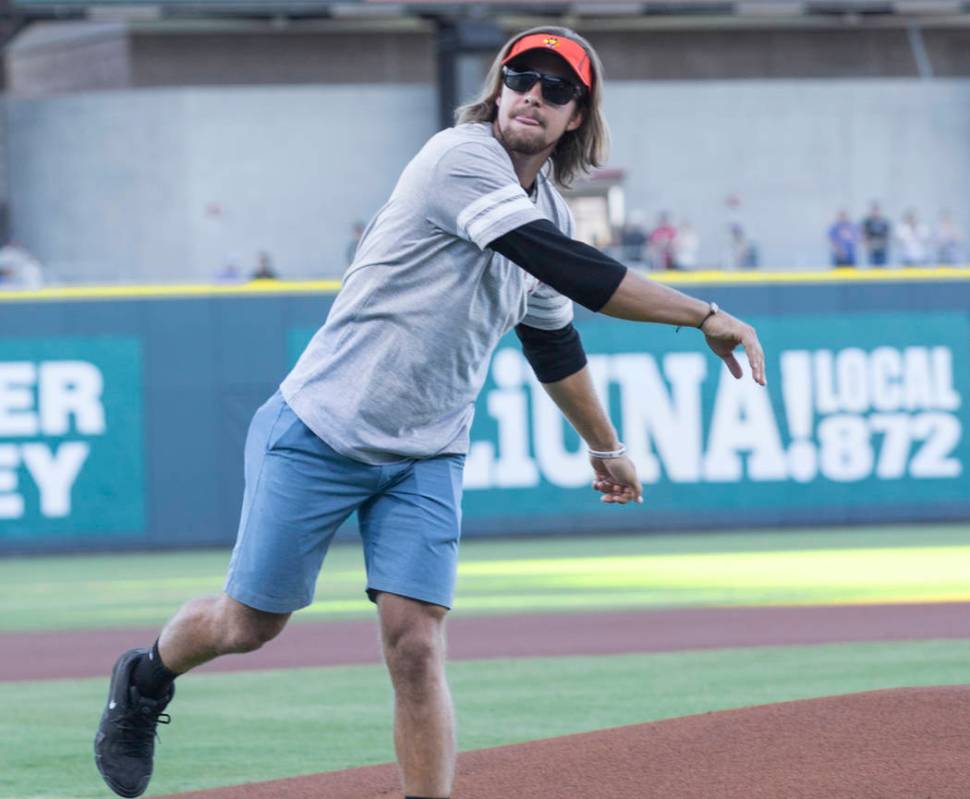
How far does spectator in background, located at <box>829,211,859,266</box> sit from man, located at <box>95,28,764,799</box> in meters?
18.8

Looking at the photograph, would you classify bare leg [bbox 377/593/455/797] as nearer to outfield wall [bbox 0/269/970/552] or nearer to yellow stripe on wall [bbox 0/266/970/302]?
yellow stripe on wall [bbox 0/266/970/302]

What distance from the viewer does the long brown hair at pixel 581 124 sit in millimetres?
4355

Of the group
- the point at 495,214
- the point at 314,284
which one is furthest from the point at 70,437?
the point at 495,214

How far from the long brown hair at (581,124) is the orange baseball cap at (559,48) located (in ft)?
0.06

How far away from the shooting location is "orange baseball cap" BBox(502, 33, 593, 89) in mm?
4242

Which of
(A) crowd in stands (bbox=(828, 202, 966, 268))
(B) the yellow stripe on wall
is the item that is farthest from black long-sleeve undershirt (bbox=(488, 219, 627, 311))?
(A) crowd in stands (bbox=(828, 202, 966, 268))

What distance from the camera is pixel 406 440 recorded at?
173 inches

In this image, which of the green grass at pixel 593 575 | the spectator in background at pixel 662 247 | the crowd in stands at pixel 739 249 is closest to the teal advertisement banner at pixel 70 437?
the green grass at pixel 593 575

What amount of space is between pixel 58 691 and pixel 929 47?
90.7 feet

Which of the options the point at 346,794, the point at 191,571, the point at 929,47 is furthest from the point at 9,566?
the point at 929,47

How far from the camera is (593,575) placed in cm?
1237

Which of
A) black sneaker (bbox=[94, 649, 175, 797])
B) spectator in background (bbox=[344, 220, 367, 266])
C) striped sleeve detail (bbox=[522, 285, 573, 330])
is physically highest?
spectator in background (bbox=[344, 220, 367, 266])

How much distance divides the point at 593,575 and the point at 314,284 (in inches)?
159

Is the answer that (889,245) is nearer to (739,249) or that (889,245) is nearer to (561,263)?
(739,249)
